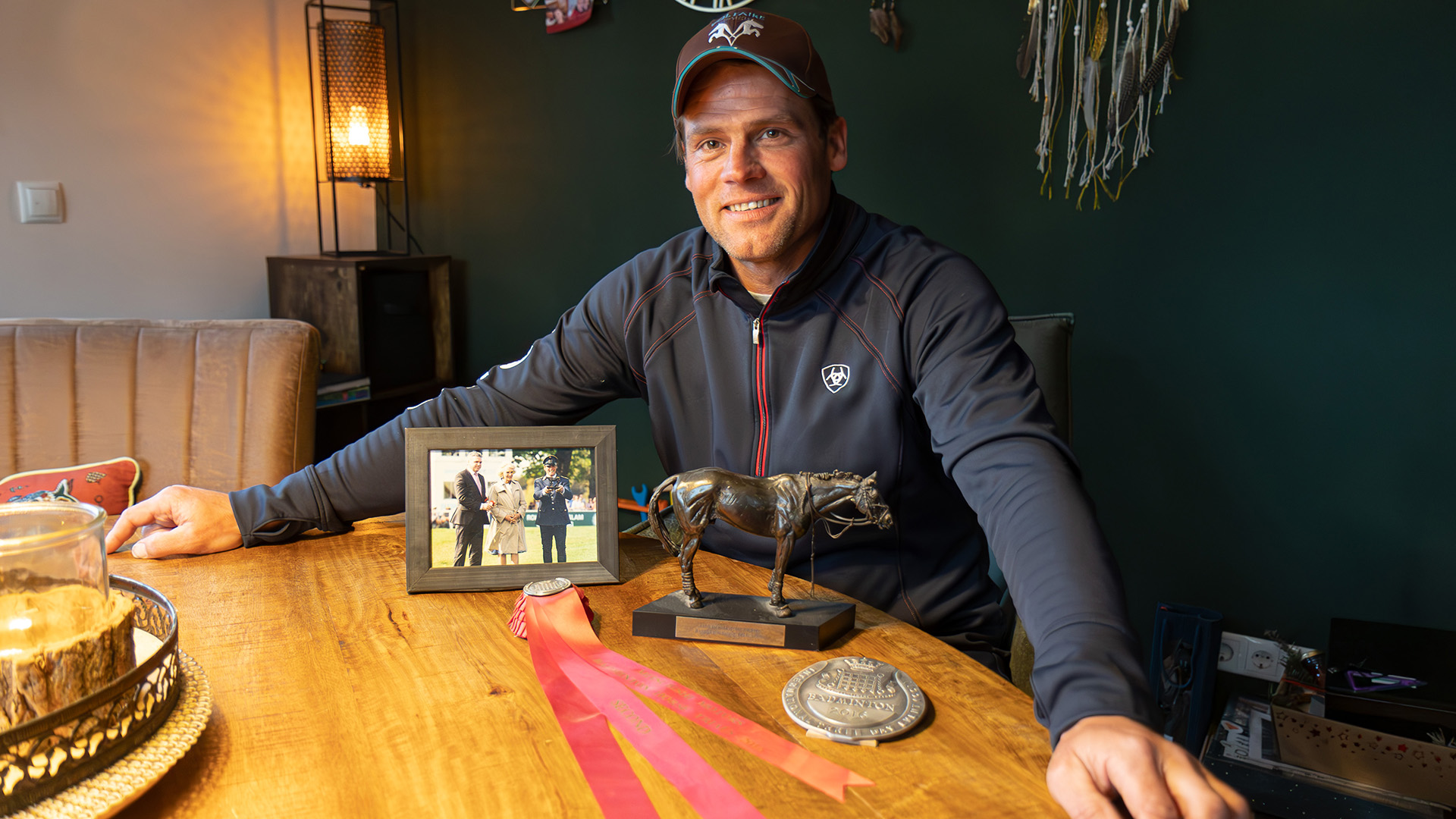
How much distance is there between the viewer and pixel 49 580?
0.69 m

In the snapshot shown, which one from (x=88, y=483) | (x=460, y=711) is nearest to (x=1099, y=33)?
(x=460, y=711)

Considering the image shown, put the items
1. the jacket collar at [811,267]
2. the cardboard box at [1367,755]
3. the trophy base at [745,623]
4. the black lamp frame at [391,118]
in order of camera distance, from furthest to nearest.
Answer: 1. the black lamp frame at [391,118]
2. the cardboard box at [1367,755]
3. the jacket collar at [811,267]
4. the trophy base at [745,623]

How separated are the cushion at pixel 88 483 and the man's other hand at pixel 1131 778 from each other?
1.88 m

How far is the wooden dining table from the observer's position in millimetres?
708

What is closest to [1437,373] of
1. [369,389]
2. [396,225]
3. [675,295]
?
[675,295]

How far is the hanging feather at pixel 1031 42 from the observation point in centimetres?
211

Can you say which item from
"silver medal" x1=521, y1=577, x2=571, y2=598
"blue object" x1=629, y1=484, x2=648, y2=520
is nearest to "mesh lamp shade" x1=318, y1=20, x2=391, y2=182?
"blue object" x1=629, y1=484, x2=648, y2=520

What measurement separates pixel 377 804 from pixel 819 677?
0.41 meters

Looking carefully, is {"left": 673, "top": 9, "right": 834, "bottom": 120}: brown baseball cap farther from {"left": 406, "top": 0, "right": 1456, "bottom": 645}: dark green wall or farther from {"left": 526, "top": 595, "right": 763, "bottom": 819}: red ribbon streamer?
{"left": 406, "top": 0, "right": 1456, "bottom": 645}: dark green wall

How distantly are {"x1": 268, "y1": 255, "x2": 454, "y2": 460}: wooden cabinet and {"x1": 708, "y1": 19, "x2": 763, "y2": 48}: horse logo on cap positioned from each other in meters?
2.01

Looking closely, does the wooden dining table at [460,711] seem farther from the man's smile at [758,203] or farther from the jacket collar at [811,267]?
the man's smile at [758,203]

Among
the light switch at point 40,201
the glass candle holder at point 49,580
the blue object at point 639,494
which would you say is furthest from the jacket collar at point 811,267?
the light switch at point 40,201

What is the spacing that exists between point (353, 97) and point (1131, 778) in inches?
121

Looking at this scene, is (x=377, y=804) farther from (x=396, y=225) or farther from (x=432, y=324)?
(x=396, y=225)
